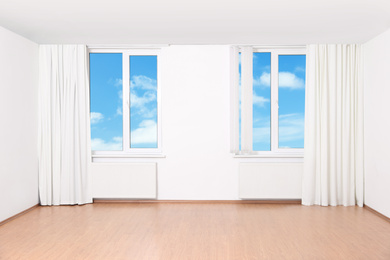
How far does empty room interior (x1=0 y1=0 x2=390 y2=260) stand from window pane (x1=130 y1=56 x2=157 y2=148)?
0.02 meters

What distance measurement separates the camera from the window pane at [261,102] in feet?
17.2

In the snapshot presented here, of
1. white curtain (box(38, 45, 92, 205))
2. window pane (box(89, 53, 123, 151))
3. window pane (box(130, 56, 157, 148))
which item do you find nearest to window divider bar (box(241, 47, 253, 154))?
window pane (box(130, 56, 157, 148))

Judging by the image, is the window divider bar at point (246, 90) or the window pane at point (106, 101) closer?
the window divider bar at point (246, 90)

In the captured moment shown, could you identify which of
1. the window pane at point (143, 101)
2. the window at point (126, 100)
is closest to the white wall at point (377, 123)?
the window at point (126, 100)

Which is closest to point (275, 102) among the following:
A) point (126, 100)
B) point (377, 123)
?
point (377, 123)

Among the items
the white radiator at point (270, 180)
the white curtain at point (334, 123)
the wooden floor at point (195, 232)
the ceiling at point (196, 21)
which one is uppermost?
the ceiling at point (196, 21)

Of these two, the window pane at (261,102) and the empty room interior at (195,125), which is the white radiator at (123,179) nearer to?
the empty room interior at (195,125)

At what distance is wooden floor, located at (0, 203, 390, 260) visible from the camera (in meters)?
3.09

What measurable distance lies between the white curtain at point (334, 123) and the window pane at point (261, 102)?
63 cm

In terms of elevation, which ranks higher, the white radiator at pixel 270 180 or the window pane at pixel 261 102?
the window pane at pixel 261 102

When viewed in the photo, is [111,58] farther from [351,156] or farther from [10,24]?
[351,156]

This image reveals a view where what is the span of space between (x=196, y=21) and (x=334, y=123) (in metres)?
2.59

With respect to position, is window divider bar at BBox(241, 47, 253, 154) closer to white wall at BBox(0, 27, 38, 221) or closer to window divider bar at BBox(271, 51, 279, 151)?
window divider bar at BBox(271, 51, 279, 151)

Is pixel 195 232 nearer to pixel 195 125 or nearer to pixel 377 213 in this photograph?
pixel 195 125
